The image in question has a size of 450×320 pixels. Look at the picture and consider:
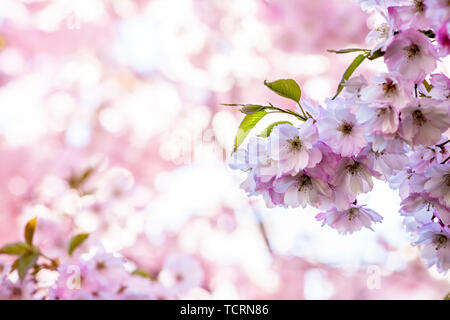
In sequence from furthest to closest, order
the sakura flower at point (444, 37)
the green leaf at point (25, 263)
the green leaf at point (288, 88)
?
the green leaf at point (25, 263) → the green leaf at point (288, 88) → the sakura flower at point (444, 37)

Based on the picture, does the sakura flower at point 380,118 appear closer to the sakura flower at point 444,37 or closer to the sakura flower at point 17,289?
the sakura flower at point 444,37

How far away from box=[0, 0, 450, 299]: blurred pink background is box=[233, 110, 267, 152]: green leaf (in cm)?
114

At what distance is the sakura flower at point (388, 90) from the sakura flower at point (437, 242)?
21 cm

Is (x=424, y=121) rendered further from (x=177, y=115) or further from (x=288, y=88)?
(x=177, y=115)

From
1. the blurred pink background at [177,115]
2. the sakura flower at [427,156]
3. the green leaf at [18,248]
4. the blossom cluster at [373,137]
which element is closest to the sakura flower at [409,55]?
the blossom cluster at [373,137]

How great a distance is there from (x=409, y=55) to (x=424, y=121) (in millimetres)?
60

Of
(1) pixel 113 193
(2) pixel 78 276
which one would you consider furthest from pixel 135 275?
(1) pixel 113 193

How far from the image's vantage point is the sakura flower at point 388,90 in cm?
41

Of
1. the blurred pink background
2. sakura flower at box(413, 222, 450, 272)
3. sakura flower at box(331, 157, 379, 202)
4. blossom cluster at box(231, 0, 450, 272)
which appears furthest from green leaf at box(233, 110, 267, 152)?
the blurred pink background

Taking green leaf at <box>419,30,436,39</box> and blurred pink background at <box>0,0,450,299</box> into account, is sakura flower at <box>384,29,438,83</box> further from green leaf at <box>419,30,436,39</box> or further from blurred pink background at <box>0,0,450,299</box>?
blurred pink background at <box>0,0,450,299</box>

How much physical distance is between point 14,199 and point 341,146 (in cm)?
178

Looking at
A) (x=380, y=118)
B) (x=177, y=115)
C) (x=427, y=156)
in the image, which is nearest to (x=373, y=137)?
(x=380, y=118)

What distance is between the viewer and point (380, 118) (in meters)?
0.41

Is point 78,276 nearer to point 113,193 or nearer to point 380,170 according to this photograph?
→ point 380,170
